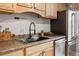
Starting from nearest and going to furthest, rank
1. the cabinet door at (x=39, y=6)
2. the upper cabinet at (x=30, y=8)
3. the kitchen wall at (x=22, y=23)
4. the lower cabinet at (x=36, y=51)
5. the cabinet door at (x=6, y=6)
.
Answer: the lower cabinet at (x=36, y=51)
the cabinet door at (x=6, y=6)
the upper cabinet at (x=30, y=8)
the kitchen wall at (x=22, y=23)
the cabinet door at (x=39, y=6)

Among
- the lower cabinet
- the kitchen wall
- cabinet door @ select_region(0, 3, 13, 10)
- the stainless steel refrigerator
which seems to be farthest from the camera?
the stainless steel refrigerator

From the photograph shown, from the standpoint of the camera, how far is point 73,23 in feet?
7.83

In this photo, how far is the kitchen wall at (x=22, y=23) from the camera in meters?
1.79

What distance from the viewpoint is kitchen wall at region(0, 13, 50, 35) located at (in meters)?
1.79

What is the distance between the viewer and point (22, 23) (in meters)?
2.09

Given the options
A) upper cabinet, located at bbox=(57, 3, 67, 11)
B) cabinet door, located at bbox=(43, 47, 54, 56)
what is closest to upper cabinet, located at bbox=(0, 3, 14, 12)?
cabinet door, located at bbox=(43, 47, 54, 56)

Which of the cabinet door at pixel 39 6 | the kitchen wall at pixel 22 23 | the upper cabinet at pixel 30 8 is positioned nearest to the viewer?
the upper cabinet at pixel 30 8

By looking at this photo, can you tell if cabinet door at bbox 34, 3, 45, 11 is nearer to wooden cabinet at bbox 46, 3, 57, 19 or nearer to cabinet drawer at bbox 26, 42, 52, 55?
wooden cabinet at bbox 46, 3, 57, 19

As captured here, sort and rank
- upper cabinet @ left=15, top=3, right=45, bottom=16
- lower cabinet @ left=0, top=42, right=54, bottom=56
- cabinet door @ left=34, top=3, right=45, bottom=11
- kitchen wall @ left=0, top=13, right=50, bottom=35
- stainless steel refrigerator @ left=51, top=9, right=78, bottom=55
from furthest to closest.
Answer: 1. stainless steel refrigerator @ left=51, top=9, right=78, bottom=55
2. cabinet door @ left=34, top=3, right=45, bottom=11
3. kitchen wall @ left=0, top=13, right=50, bottom=35
4. upper cabinet @ left=15, top=3, right=45, bottom=16
5. lower cabinet @ left=0, top=42, right=54, bottom=56

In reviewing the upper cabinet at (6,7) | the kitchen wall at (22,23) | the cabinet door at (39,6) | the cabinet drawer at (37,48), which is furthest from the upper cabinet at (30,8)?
the cabinet drawer at (37,48)

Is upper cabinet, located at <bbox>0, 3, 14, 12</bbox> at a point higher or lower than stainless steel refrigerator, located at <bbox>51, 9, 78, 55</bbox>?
higher

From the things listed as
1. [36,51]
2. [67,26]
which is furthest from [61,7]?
[36,51]

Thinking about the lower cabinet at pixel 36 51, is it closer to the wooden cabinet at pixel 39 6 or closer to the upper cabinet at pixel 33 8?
the upper cabinet at pixel 33 8

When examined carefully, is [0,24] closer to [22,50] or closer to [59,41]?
[22,50]
